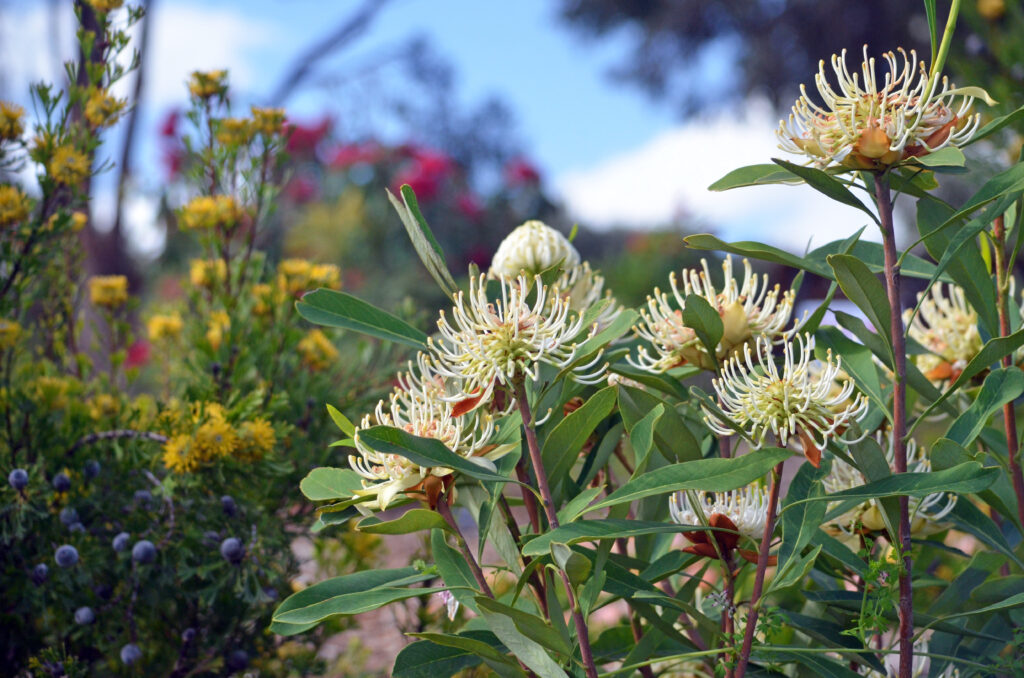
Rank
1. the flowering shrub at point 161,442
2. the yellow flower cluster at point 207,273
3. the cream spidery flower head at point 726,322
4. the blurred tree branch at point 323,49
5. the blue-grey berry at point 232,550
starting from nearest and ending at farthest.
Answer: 1. the cream spidery flower head at point 726,322
2. the blue-grey berry at point 232,550
3. the flowering shrub at point 161,442
4. the yellow flower cluster at point 207,273
5. the blurred tree branch at point 323,49

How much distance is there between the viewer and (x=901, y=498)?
885 mm

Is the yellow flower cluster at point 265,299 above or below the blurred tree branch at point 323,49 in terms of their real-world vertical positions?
below

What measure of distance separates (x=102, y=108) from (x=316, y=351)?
0.61 m

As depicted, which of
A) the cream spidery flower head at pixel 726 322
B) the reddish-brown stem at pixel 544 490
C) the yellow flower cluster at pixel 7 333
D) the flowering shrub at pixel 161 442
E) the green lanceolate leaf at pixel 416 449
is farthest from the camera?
the yellow flower cluster at pixel 7 333

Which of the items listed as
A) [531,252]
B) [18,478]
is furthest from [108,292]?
[531,252]

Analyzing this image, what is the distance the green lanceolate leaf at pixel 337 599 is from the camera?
32.3 inches

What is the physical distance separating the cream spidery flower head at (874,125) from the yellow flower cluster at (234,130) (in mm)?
1248

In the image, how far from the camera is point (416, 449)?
2.38ft

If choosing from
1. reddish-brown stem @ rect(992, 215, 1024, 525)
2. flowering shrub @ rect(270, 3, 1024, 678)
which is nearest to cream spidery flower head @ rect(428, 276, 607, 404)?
flowering shrub @ rect(270, 3, 1024, 678)

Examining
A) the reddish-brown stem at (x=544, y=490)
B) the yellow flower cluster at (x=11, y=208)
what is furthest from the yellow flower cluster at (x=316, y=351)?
the reddish-brown stem at (x=544, y=490)

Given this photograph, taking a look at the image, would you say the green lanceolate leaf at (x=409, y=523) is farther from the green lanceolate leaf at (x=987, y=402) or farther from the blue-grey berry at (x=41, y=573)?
the blue-grey berry at (x=41, y=573)

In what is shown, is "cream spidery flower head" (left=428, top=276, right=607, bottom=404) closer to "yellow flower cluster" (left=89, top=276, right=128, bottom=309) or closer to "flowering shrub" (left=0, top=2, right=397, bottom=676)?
"flowering shrub" (left=0, top=2, right=397, bottom=676)

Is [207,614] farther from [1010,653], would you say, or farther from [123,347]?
[1010,653]

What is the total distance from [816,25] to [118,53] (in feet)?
27.6
